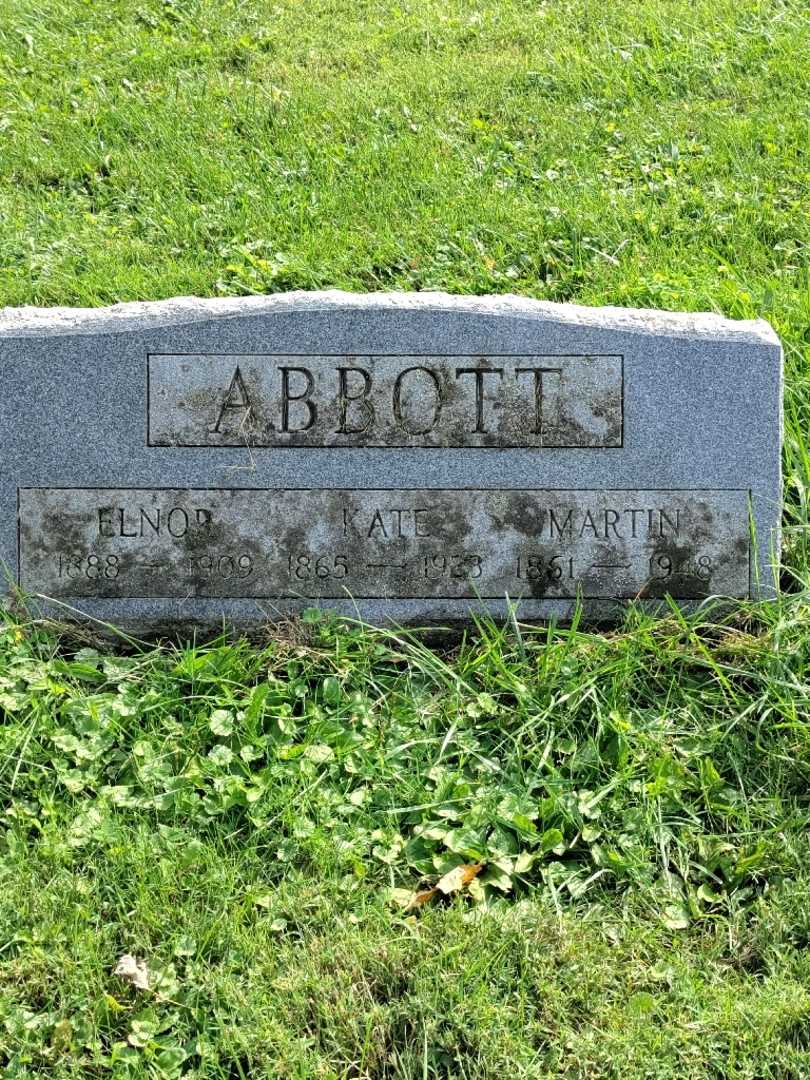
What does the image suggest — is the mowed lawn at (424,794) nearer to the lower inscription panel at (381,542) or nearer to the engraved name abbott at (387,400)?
the lower inscription panel at (381,542)

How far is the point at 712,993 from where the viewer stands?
2342 mm

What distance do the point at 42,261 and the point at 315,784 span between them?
2956mm

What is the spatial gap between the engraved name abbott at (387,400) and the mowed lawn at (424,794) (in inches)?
22.9

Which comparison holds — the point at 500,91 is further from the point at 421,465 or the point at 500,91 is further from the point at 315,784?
the point at 315,784

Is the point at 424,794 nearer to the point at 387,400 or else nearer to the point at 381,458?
the point at 381,458

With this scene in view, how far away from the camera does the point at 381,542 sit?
3309 mm

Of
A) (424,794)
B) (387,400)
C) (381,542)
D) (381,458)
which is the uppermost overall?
(387,400)

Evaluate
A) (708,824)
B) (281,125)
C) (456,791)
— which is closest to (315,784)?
(456,791)

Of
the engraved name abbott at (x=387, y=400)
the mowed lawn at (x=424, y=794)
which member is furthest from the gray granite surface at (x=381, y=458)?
the mowed lawn at (x=424, y=794)

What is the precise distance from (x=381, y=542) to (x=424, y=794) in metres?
0.83

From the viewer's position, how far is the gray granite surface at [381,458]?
327cm

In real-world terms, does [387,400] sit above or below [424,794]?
above

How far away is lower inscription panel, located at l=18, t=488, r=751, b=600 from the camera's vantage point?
3.29 m

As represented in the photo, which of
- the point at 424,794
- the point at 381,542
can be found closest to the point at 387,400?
the point at 381,542
